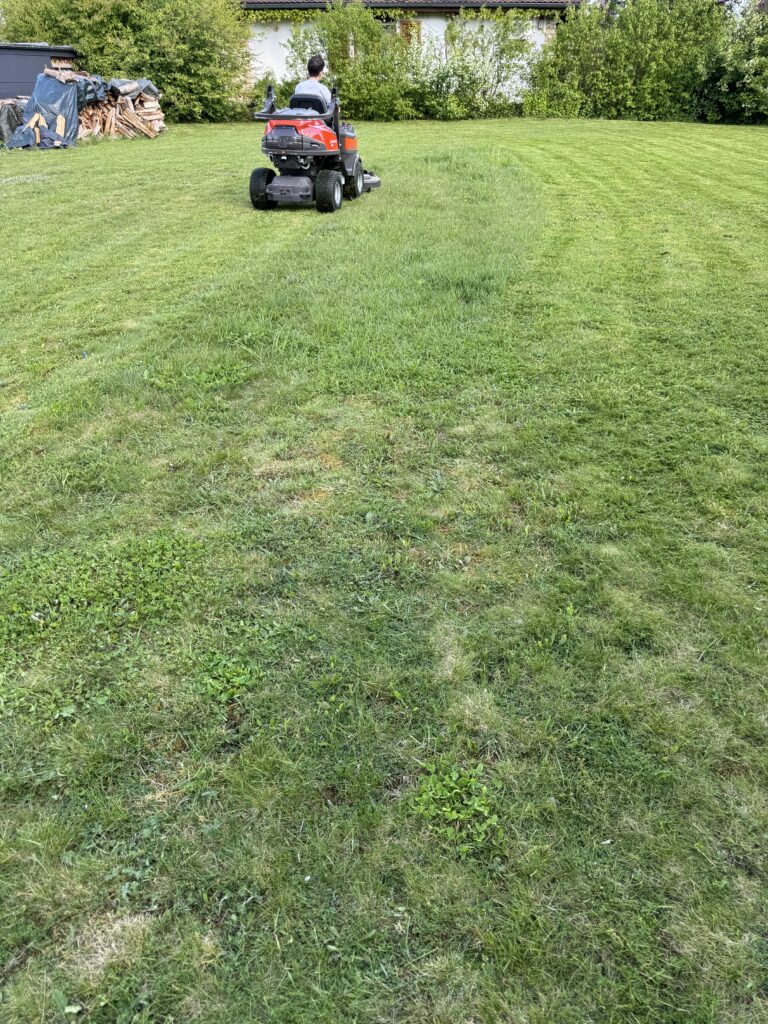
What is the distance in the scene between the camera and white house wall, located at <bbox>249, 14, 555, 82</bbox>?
22062mm

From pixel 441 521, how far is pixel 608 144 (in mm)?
13545

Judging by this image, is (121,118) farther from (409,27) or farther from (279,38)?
(409,27)

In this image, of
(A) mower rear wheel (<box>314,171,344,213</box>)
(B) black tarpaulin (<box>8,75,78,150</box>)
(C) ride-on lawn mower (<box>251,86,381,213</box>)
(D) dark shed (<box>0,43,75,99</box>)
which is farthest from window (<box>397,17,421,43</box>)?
(A) mower rear wheel (<box>314,171,344,213</box>)

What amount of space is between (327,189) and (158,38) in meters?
14.0

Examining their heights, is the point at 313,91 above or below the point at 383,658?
above

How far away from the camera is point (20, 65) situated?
53.3 ft

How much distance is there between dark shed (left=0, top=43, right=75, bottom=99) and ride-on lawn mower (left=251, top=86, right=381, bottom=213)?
12.0 meters

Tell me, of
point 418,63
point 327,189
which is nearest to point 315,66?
point 327,189

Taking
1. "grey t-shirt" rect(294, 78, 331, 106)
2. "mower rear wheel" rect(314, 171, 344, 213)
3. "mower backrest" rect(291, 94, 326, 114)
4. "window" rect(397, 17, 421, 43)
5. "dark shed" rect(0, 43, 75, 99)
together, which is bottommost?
"mower rear wheel" rect(314, 171, 344, 213)

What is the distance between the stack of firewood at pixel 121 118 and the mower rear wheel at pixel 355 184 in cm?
1032

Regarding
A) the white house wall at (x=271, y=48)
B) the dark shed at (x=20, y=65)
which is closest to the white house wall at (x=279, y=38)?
the white house wall at (x=271, y=48)

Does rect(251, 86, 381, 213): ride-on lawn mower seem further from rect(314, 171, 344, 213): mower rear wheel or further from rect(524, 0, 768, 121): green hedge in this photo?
rect(524, 0, 768, 121): green hedge

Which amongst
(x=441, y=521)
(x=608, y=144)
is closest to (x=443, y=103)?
(x=608, y=144)

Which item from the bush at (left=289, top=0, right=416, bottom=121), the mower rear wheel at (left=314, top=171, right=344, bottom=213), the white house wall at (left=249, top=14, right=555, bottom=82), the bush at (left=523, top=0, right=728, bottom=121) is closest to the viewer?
the mower rear wheel at (left=314, top=171, right=344, bottom=213)
